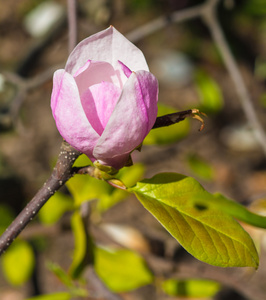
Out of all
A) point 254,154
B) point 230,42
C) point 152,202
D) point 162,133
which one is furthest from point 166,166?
point 152,202

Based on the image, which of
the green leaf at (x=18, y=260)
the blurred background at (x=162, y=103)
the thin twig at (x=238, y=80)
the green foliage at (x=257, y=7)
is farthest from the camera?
the blurred background at (x=162, y=103)

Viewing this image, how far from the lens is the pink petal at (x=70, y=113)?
0.40 m

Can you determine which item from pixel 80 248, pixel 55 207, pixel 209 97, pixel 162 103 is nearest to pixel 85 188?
pixel 80 248

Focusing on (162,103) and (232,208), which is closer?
(232,208)

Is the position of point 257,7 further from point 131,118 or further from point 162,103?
point 131,118

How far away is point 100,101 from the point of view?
423mm

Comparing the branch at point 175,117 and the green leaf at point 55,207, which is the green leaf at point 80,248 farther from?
the branch at point 175,117

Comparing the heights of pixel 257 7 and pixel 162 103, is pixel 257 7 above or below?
above

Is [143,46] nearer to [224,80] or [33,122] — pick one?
[224,80]

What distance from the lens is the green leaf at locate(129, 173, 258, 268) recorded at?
1.52 feet

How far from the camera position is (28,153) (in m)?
1.77

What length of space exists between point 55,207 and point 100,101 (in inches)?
28.3

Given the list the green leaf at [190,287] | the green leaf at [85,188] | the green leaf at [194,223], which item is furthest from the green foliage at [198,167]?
the green leaf at [194,223]

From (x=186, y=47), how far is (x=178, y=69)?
0.42 ft
